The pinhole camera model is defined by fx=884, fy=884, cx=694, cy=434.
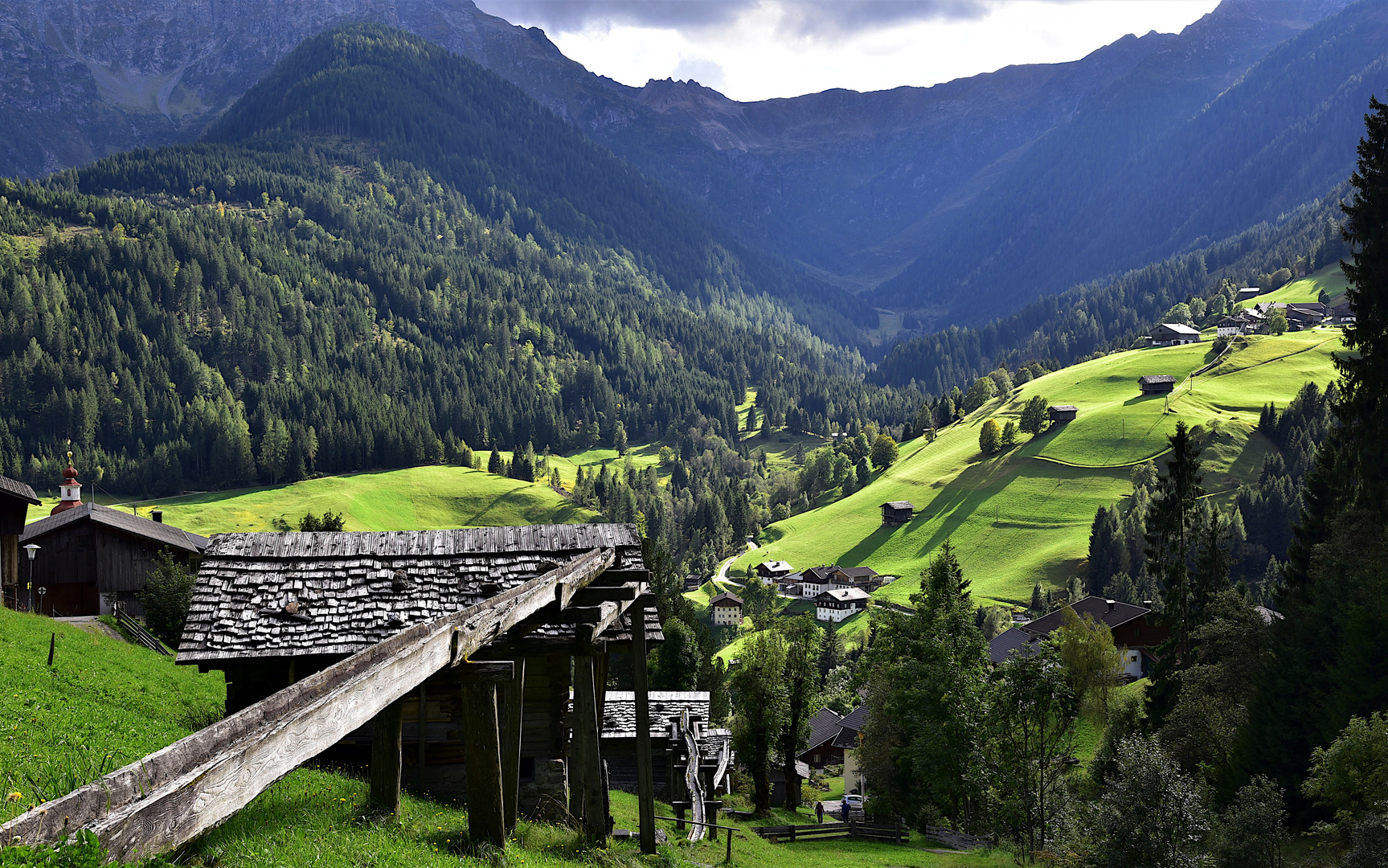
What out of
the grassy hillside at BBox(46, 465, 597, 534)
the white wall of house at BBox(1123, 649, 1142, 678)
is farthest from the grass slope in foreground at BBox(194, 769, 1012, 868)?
the grassy hillside at BBox(46, 465, 597, 534)

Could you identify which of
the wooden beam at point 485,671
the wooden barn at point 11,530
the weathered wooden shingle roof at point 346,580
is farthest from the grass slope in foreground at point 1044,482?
the wooden beam at point 485,671

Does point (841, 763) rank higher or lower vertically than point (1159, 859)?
lower

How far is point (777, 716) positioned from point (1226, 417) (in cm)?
14701

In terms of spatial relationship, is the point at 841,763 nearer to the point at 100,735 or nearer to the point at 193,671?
the point at 193,671

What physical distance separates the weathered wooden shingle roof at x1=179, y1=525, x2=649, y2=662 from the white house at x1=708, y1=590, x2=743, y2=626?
124 meters

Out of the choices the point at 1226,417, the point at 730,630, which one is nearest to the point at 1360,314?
the point at 730,630

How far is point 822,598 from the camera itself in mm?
144000

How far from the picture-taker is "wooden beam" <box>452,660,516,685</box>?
9.73 m

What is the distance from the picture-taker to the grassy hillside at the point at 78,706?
9.88 m

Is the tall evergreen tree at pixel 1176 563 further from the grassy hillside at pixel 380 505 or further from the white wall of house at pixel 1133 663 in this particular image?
the grassy hillside at pixel 380 505

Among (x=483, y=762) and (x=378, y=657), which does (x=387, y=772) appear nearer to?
(x=483, y=762)

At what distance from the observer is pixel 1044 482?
15888cm

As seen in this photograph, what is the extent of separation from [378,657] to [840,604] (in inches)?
5466

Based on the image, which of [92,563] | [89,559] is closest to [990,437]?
[92,563]
